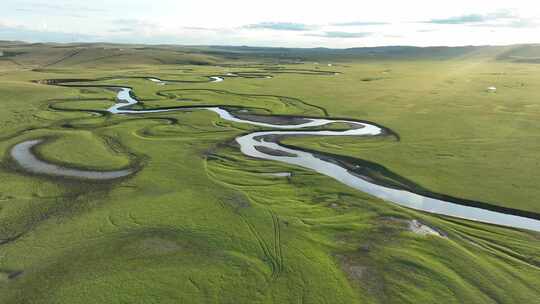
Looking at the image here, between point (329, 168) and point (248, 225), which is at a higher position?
point (329, 168)

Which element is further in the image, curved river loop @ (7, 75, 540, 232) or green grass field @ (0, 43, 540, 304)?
curved river loop @ (7, 75, 540, 232)

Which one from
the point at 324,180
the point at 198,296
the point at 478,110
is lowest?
the point at 198,296

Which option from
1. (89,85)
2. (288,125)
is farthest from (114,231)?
(89,85)

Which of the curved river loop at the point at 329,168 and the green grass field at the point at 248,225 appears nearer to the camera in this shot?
the green grass field at the point at 248,225

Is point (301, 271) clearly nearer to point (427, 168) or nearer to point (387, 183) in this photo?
point (387, 183)

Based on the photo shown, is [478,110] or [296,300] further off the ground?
[478,110]

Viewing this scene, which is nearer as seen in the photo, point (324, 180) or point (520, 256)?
point (520, 256)

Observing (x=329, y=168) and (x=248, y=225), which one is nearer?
(x=248, y=225)

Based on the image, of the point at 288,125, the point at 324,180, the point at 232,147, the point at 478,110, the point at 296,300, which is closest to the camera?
the point at 296,300
